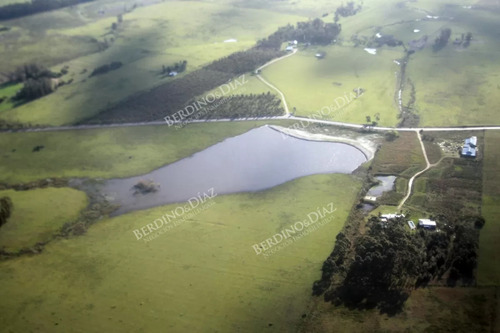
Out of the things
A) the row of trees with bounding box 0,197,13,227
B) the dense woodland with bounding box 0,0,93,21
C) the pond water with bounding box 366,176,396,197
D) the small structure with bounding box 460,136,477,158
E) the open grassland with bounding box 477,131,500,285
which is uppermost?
the dense woodland with bounding box 0,0,93,21

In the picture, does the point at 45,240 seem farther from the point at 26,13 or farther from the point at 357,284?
the point at 26,13

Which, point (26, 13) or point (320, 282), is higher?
point (26, 13)

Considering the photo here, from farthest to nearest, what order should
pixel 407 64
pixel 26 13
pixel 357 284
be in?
pixel 26 13 → pixel 407 64 → pixel 357 284

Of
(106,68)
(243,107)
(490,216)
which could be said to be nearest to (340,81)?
(243,107)

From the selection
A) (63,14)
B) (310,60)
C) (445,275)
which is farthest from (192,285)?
(63,14)

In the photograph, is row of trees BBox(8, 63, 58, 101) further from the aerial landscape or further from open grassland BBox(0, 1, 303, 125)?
open grassland BBox(0, 1, 303, 125)

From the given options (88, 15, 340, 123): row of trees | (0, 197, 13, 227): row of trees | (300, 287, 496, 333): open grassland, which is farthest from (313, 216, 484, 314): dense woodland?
(0, 197, 13, 227): row of trees
